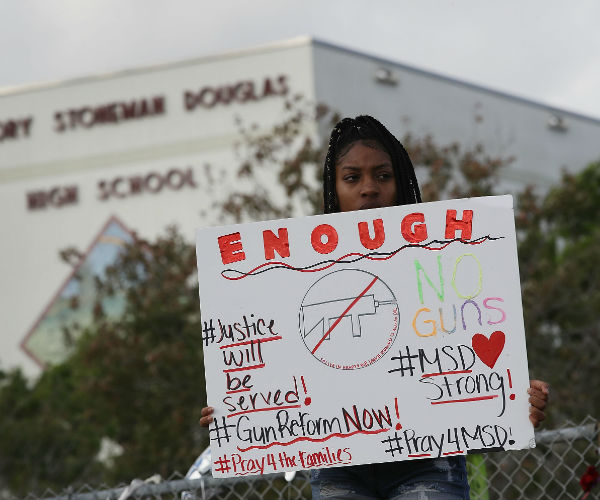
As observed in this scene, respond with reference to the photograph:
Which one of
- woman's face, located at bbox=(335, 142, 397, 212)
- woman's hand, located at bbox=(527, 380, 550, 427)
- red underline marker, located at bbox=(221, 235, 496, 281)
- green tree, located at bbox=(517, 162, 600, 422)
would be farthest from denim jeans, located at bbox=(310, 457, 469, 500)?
green tree, located at bbox=(517, 162, 600, 422)

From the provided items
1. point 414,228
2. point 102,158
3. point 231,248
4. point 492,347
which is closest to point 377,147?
point 414,228

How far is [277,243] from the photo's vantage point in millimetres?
3455

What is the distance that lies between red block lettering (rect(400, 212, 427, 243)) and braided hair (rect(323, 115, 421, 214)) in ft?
0.56

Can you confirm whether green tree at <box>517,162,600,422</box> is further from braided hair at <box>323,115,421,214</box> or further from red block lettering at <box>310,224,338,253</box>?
red block lettering at <box>310,224,338,253</box>

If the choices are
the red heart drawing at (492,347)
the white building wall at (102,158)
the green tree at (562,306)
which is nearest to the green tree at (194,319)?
the green tree at (562,306)

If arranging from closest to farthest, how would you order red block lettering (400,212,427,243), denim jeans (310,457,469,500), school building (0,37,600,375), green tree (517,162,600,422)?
denim jeans (310,457,469,500) < red block lettering (400,212,427,243) < green tree (517,162,600,422) < school building (0,37,600,375)

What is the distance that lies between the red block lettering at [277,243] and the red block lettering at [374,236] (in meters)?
0.22

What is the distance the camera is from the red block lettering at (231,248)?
136 inches

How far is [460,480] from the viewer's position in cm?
322

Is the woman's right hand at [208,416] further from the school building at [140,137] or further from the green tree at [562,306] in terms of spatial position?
the school building at [140,137]

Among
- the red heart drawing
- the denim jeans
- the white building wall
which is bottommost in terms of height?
the denim jeans

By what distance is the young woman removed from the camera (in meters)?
3.19

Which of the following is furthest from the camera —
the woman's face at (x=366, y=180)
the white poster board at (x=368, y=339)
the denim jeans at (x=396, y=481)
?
the woman's face at (x=366, y=180)

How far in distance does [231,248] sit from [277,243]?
0.14 metres
